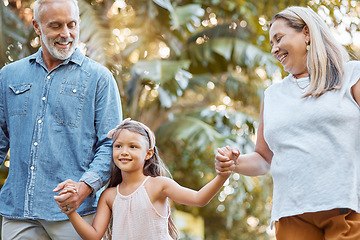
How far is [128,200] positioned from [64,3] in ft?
3.68

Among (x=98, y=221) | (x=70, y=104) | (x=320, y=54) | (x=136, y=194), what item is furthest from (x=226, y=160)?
(x=70, y=104)

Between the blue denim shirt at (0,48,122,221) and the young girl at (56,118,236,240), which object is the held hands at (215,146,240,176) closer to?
the young girl at (56,118,236,240)

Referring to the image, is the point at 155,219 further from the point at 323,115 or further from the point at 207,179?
the point at 207,179

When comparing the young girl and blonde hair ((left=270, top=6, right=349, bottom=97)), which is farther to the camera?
the young girl

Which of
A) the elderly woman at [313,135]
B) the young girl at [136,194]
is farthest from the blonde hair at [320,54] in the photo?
the young girl at [136,194]

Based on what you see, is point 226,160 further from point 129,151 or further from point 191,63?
point 191,63

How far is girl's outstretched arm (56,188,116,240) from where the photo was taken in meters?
2.76

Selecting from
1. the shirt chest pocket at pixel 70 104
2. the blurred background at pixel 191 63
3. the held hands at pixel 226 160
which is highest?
the shirt chest pocket at pixel 70 104

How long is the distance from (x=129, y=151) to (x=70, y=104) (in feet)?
1.34

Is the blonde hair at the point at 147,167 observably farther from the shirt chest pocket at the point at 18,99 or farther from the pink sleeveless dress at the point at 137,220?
the shirt chest pocket at the point at 18,99

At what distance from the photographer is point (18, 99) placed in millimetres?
2977

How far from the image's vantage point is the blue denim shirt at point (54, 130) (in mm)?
2857

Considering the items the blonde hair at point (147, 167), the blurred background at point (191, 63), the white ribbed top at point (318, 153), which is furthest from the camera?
the blurred background at point (191, 63)

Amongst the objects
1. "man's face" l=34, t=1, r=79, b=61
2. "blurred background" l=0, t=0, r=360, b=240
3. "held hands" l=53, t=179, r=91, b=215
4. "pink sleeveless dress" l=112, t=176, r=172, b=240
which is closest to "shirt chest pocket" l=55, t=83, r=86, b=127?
"man's face" l=34, t=1, r=79, b=61
